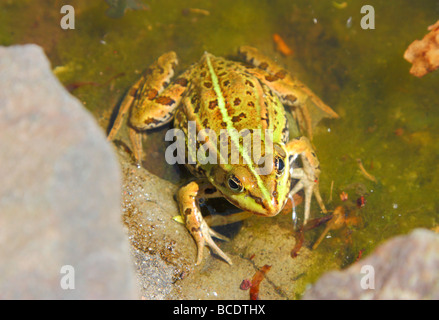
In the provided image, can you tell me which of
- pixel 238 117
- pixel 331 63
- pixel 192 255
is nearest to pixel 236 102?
pixel 238 117

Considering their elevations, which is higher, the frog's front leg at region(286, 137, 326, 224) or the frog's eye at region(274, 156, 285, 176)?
the frog's eye at region(274, 156, 285, 176)

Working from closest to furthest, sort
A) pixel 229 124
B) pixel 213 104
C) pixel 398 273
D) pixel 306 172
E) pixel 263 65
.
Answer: pixel 398 273
pixel 229 124
pixel 213 104
pixel 306 172
pixel 263 65

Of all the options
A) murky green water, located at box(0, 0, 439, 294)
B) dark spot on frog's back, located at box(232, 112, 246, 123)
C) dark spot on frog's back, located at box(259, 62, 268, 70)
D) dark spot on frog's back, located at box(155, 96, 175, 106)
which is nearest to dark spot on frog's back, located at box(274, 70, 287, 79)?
dark spot on frog's back, located at box(259, 62, 268, 70)

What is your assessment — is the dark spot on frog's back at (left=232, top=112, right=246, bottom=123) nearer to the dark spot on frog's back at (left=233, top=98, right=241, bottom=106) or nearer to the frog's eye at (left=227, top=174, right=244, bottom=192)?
the dark spot on frog's back at (left=233, top=98, right=241, bottom=106)

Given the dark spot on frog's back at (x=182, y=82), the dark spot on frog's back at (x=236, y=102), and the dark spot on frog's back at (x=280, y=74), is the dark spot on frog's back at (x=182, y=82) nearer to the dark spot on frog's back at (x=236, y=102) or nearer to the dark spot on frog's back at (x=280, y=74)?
the dark spot on frog's back at (x=236, y=102)

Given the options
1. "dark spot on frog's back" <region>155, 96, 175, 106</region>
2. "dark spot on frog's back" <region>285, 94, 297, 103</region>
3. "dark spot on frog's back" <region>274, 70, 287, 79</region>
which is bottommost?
"dark spot on frog's back" <region>155, 96, 175, 106</region>

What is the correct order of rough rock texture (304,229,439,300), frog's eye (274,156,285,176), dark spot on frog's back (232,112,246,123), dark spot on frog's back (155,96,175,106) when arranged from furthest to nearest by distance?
dark spot on frog's back (155,96,175,106), dark spot on frog's back (232,112,246,123), frog's eye (274,156,285,176), rough rock texture (304,229,439,300)

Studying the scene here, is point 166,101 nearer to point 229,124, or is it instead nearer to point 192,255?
point 229,124
